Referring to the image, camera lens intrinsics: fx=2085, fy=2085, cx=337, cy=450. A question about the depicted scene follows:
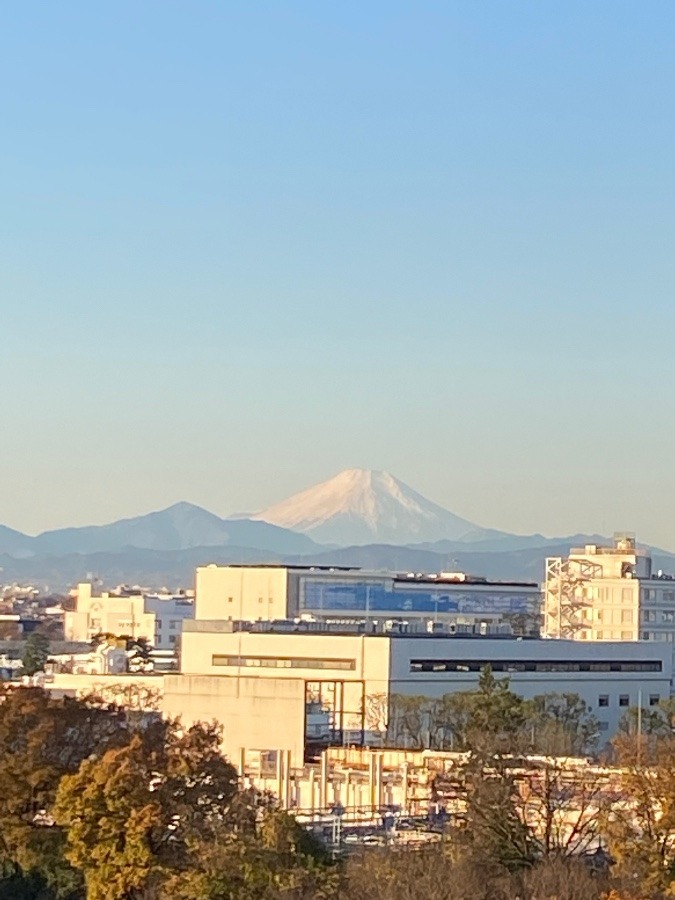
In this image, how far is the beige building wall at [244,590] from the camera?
99.4 meters

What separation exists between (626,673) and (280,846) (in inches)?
1679

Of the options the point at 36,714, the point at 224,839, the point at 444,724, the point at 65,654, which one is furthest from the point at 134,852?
the point at 65,654

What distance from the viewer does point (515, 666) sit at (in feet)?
221

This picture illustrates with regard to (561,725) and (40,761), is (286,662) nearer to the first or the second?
(561,725)

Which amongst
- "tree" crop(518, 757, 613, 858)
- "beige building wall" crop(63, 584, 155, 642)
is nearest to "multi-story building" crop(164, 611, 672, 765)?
"tree" crop(518, 757, 613, 858)

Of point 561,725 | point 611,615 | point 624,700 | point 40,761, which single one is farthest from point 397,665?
point 611,615

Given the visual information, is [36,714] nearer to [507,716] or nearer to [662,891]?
[662,891]

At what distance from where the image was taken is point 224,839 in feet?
96.9

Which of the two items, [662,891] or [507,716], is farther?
[507,716]

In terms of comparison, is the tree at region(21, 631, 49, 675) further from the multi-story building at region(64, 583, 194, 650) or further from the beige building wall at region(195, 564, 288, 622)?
the multi-story building at region(64, 583, 194, 650)

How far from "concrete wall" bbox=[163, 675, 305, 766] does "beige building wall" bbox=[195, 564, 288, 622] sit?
47.3 metres

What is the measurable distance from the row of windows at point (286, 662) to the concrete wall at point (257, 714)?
43.6 feet

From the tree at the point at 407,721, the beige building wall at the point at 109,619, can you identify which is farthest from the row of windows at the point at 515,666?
the beige building wall at the point at 109,619

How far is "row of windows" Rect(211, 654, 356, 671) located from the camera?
65.0 m
